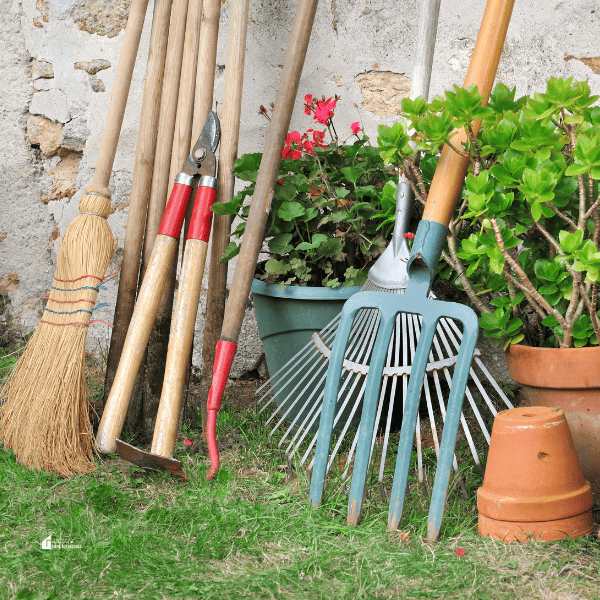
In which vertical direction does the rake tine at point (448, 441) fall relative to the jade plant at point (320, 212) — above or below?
below

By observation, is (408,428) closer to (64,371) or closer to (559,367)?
(559,367)

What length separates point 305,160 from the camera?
180cm

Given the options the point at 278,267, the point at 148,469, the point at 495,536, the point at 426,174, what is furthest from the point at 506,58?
the point at 148,469

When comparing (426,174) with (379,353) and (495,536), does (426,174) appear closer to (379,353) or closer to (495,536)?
(379,353)

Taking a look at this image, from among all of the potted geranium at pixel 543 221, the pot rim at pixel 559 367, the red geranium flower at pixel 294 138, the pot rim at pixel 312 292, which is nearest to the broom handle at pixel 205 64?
the red geranium flower at pixel 294 138

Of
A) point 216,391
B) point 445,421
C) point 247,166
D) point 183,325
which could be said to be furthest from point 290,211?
point 445,421

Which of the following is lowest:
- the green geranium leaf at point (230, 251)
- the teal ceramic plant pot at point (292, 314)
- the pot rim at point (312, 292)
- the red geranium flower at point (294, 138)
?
the teal ceramic plant pot at point (292, 314)

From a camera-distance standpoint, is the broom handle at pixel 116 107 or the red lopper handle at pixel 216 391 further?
the broom handle at pixel 116 107

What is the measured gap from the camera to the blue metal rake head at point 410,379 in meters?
1.12

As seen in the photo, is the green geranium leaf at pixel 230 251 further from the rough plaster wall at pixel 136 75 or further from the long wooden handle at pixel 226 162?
the rough plaster wall at pixel 136 75

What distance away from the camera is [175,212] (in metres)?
1.59

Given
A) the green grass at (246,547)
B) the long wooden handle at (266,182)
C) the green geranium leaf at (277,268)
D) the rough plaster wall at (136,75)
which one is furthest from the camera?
the rough plaster wall at (136,75)

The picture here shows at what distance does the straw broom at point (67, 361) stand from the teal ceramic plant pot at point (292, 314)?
0.48m

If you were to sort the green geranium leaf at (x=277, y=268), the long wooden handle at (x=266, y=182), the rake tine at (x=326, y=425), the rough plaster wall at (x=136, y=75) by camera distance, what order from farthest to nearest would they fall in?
the rough plaster wall at (x=136, y=75)
the green geranium leaf at (x=277, y=268)
the long wooden handle at (x=266, y=182)
the rake tine at (x=326, y=425)
